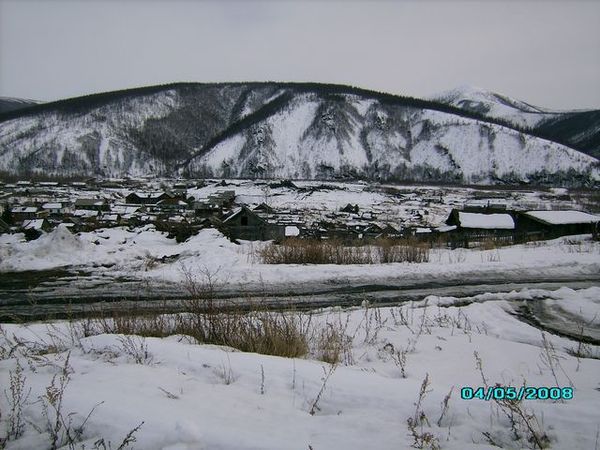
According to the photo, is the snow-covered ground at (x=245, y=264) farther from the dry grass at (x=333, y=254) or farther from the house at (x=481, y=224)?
the house at (x=481, y=224)

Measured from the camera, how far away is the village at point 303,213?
102ft

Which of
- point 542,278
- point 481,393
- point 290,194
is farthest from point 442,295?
point 290,194

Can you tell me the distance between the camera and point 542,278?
965cm

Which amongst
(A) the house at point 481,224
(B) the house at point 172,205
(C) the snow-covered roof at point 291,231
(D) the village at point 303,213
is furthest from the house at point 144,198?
(A) the house at point 481,224

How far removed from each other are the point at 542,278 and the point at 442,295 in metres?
3.62

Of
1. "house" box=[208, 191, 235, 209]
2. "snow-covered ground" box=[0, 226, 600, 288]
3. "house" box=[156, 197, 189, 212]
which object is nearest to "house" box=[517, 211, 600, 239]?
A: "snow-covered ground" box=[0, 226, 600, 288]

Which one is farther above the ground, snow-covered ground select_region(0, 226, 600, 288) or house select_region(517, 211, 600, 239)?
snow-covered ground select_region(0, 226, 600, 288)

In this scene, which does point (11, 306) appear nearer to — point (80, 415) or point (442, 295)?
point (80, 415)

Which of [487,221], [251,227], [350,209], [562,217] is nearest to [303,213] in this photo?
[350,209]

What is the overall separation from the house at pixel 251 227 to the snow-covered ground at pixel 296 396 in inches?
1107

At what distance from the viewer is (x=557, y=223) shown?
1238 inches

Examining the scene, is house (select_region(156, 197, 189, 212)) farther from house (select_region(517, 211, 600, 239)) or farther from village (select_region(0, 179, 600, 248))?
house (select_region(517, 211, 600, 239))

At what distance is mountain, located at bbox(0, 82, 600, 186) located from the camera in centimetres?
15100

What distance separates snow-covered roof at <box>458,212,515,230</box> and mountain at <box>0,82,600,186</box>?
10950 cm
